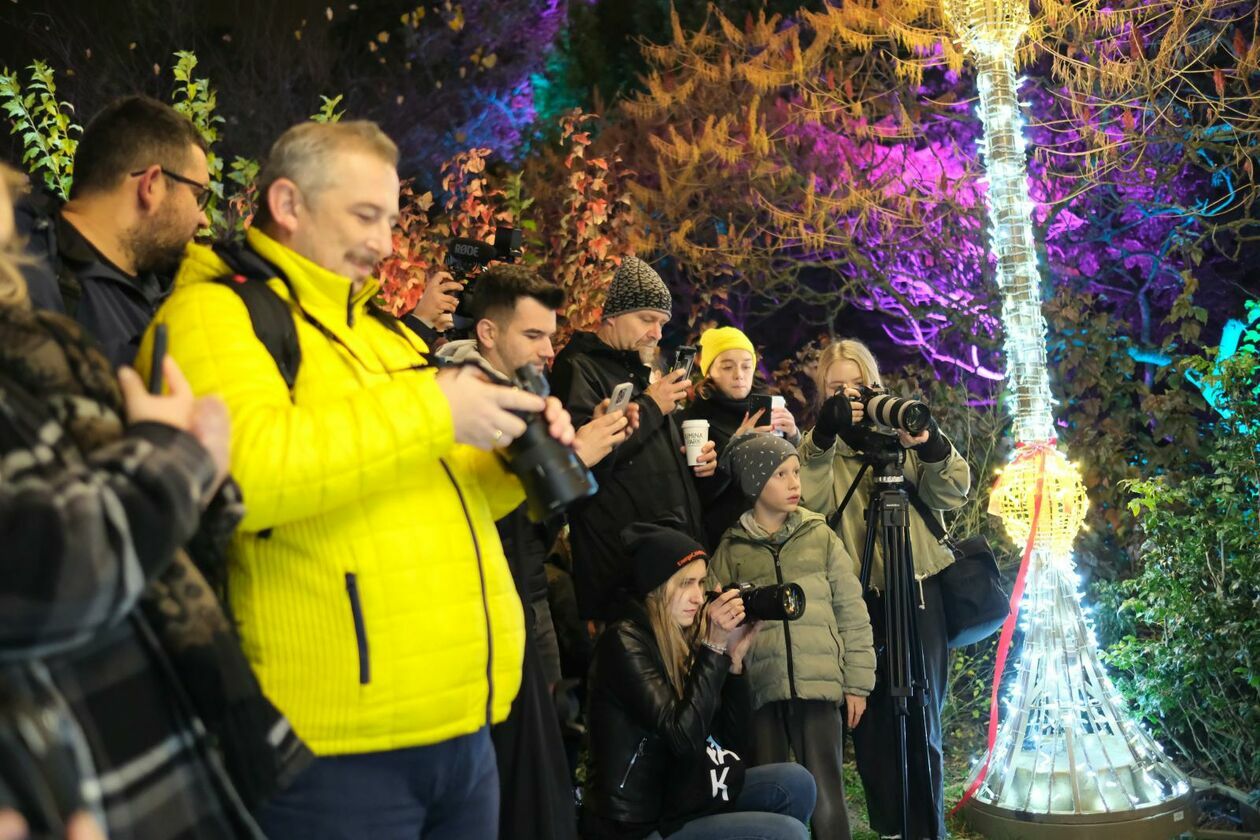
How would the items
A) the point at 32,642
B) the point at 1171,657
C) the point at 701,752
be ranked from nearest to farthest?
the point at 32,642 → the point at 701,752 → the point at 1171,657

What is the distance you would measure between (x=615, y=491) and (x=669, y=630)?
52 centimetres

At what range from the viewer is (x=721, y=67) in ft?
29.7

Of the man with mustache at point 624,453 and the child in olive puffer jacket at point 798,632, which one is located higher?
the man with mustache at point 624,453

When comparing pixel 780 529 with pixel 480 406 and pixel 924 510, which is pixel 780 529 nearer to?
pixel 924 510

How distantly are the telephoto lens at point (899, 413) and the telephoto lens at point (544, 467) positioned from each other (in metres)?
2.09

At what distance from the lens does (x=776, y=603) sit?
3232 mm

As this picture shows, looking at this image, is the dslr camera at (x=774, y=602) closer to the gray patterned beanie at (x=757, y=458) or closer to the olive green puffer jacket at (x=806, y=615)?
the olive green puffer jacket at (x=806, y=615)

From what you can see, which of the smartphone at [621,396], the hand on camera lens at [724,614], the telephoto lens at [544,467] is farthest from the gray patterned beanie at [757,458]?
the telephoto lens at [544,467]

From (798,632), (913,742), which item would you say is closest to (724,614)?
(798,632)

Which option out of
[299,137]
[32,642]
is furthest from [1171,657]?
[32,642]

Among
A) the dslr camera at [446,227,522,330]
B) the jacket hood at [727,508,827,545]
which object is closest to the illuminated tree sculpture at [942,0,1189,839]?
the jacket hood at [727,508,827,545]

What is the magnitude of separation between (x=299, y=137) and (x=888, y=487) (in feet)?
8.17

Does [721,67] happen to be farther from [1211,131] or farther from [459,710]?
[459,710]

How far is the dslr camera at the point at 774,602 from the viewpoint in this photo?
3.23m
